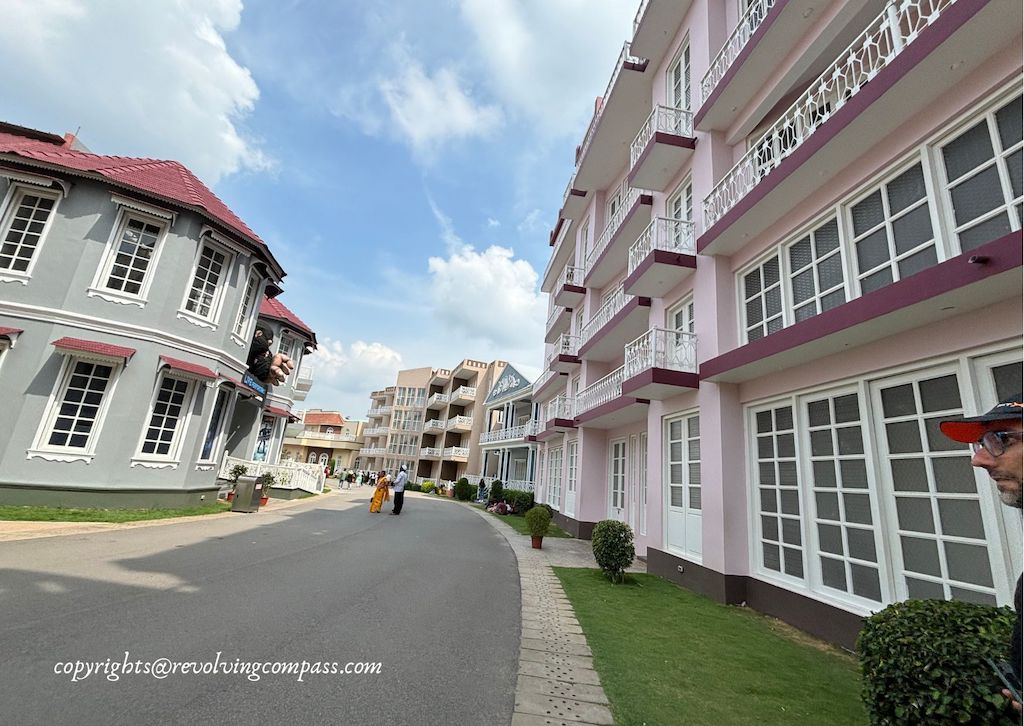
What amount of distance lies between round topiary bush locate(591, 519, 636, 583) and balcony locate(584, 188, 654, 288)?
803cm

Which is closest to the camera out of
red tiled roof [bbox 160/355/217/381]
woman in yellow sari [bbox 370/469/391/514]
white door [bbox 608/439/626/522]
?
Answer: red tiled roof [bbox 160/355/217/381]

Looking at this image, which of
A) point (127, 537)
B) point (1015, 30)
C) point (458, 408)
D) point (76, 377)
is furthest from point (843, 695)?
point (458, 408)

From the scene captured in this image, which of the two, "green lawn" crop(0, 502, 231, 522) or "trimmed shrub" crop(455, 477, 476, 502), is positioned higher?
"trimmed shrub" crop(455, 477, 476, 502)

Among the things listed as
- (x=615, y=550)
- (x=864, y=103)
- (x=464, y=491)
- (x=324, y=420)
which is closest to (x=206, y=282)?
(x=615, y=550)

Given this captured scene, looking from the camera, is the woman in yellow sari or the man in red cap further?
the woman in yellow sari

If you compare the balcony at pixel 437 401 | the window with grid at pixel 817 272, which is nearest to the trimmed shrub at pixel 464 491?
the balcony at pixel 437 401

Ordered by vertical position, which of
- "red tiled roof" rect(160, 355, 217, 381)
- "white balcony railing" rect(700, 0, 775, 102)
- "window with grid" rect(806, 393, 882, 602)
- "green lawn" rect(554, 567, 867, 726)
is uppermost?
"white balcony railing" rect(700, 0, 775, 102)

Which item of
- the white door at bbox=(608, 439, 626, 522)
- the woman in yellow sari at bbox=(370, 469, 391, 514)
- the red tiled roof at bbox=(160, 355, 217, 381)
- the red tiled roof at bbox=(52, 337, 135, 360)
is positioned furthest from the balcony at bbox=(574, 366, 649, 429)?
the red tiled roof at bbox=(52, 337, 135, 360)

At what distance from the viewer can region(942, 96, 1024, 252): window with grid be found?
4.34m

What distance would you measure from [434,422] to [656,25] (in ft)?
129

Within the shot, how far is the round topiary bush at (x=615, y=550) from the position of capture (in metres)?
7.75

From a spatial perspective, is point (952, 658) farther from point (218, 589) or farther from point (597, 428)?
point (597, 428)

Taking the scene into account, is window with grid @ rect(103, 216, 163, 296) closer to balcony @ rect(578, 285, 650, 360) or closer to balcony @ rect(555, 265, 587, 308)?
balcony @ rect(578, 285, 650, 360)

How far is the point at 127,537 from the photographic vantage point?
8188 mm
